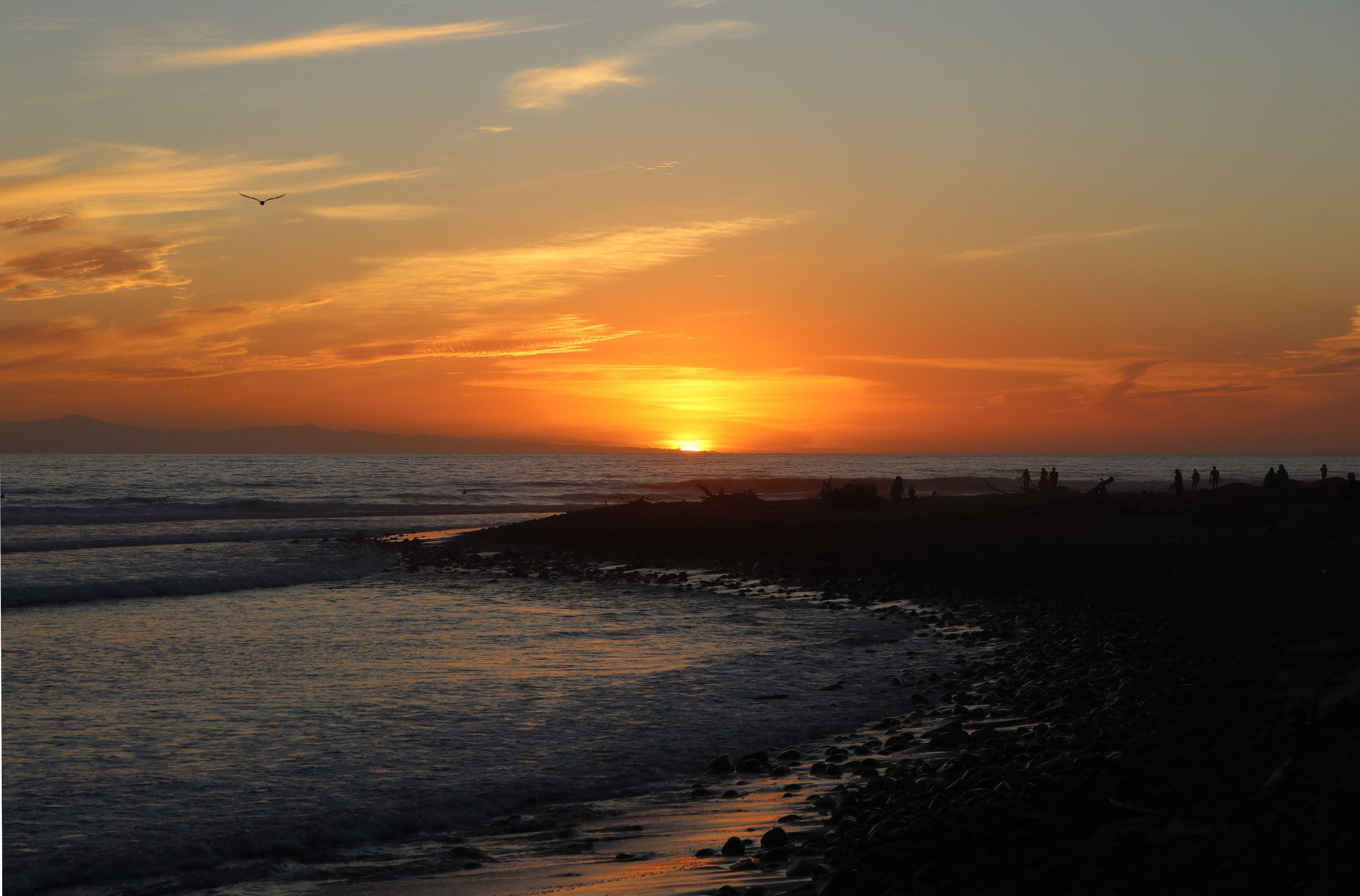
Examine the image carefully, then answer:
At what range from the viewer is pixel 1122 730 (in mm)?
8211

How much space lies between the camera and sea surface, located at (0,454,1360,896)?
7.08 metres

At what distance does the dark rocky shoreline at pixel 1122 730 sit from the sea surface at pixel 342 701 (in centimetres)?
184

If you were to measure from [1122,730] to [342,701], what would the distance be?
8.24m

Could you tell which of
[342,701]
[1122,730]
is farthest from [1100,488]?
[342,701]

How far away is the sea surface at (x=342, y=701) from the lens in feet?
23.2

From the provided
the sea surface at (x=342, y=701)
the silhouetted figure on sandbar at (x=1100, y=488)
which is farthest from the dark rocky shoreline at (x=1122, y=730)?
the silhouetted figure on sandbar at (x=1100, y=488)

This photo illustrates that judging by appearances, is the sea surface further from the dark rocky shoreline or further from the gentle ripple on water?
the dark rocky shoreline

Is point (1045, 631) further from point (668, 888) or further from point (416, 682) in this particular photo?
point (668, 888)

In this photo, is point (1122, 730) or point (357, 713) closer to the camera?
point (1122, 730)

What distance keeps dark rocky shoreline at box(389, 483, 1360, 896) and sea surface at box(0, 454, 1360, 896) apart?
1.84 metres

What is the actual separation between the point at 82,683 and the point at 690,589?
13.4m

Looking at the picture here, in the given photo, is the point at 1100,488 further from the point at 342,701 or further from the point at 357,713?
the point at 357,713

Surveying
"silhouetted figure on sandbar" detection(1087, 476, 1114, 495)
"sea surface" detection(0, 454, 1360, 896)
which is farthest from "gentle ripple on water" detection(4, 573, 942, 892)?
"silhouetted figure on sandbar" detection(1087, 476, 1114, 495)

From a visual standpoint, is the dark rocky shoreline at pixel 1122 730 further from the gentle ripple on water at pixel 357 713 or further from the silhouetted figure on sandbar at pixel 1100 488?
the silhouetted figure on sandbar at pixel 1100 488
